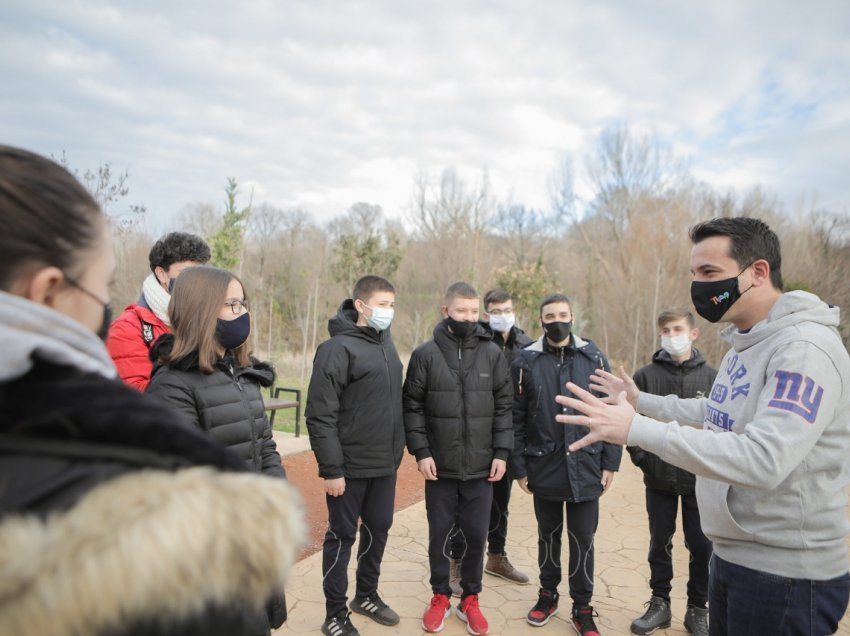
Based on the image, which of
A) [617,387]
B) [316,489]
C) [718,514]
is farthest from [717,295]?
[316,489]

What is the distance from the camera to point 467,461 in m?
3.83

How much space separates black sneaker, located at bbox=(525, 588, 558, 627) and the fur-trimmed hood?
3.46m

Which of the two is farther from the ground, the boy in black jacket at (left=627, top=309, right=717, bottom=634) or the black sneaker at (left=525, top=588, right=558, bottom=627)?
the boy in black jacket at (left=627, top=309, right=717, bottom=634)

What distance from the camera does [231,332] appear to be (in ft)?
8.47

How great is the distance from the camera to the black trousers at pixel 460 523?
3807 millimetres

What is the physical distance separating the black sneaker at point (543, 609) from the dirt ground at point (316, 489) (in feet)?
6.50

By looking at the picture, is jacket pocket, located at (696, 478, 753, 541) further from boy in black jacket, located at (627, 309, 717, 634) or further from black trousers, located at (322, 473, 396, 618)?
black trousers, located at (322, 473, 396, 618)

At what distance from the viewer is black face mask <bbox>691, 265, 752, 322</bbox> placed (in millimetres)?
2244

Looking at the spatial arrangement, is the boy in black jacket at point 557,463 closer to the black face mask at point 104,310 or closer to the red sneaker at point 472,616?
the red sneaker at point 472,616

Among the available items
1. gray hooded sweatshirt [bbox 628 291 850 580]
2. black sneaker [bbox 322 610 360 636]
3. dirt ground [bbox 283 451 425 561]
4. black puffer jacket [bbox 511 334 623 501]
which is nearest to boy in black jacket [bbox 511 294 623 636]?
black puffer jacket [bbox 511 334 623 501]

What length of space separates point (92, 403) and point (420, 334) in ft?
60.1

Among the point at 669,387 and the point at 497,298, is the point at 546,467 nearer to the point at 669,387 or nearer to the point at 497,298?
the point at 669,387

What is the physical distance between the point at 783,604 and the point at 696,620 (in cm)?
211

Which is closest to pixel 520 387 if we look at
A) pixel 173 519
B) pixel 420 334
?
pixel 173 519
